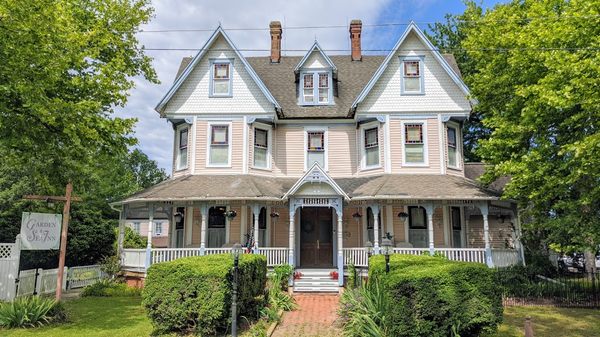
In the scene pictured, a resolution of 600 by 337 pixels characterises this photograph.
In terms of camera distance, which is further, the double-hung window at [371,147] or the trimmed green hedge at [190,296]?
the double-hung window at [371,147]

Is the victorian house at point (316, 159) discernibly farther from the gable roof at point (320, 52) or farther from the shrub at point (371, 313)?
the shrub at point (371, 313)

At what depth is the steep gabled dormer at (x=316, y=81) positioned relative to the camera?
63.8 feet

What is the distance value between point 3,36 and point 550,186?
53.7 ft

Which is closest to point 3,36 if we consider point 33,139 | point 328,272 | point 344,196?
point 33,139

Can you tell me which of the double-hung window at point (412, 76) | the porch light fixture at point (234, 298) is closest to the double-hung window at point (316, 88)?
the double-hung window at point (412, 76)

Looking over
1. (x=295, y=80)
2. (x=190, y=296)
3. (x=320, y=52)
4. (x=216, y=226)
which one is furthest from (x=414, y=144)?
(x=190, y=296)

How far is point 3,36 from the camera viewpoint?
10711 mm

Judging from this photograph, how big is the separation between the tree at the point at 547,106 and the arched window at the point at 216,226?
35.9ft

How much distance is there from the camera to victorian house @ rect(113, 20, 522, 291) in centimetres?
1666

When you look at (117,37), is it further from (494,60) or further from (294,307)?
(494,60)

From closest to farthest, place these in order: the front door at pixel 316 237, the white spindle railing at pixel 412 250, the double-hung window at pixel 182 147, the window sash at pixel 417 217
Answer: the white spindle railing at pixel 412 250
the window sash at pixel 417 217
the front door at pixel 316 237
the double-hung window at pixel 182 147

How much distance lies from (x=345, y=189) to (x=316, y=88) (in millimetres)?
5405

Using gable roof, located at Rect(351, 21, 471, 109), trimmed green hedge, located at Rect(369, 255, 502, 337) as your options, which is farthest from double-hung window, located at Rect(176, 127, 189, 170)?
trimmed green hedge, located at Rect(369, 255, 502, 337)

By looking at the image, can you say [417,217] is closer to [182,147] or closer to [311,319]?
[311,319]
